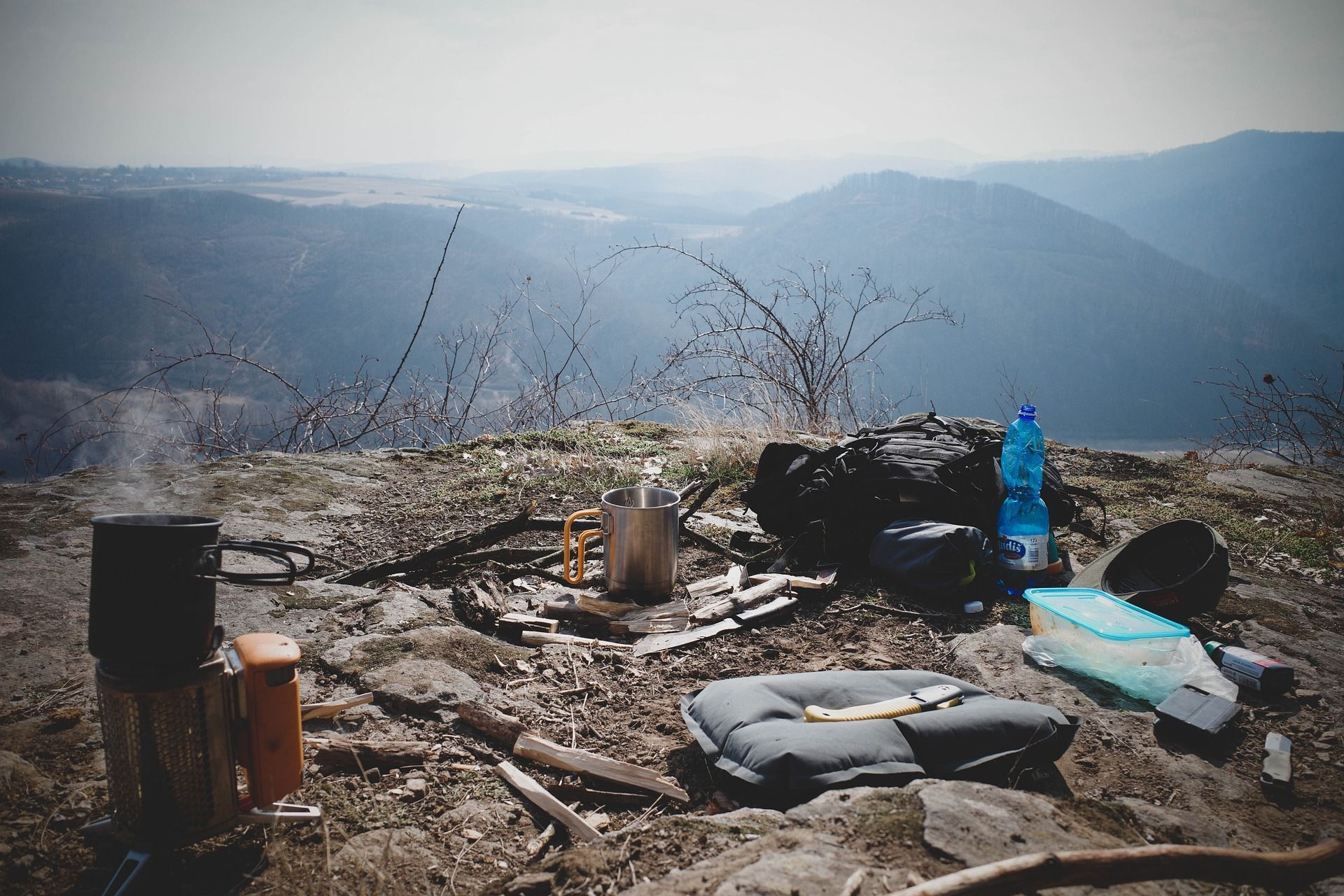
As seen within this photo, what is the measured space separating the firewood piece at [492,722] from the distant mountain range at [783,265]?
36.0 meters

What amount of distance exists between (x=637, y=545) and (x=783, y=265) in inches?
1319

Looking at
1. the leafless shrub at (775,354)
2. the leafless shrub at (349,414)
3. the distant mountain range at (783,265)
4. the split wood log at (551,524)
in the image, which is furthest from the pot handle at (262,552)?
the distant mountain range at (783,265)

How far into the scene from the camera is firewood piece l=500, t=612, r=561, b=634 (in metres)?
2.98

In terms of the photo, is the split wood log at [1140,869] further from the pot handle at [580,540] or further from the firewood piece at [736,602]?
the pot handle at [580,540]

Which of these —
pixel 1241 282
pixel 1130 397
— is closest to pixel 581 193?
pixel 1130 397

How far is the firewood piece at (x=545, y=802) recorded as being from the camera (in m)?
1.80

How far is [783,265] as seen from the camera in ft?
114

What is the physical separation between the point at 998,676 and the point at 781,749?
1.20m

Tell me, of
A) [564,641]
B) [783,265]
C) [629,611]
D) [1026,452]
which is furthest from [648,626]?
[783,265]

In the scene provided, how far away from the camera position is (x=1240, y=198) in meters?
83.4

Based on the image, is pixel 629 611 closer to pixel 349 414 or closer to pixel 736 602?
pixel 736 602

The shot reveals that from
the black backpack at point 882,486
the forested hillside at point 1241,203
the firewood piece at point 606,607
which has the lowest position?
→ the firewood piece at point 606,607

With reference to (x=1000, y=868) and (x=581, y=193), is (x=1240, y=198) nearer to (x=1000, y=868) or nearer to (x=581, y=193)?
(x=581, y=193)

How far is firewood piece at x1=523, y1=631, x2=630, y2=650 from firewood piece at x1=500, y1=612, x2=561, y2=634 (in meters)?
0.09
